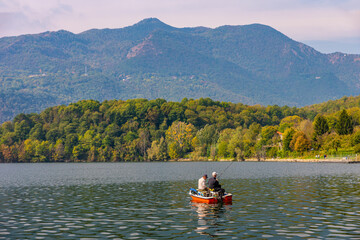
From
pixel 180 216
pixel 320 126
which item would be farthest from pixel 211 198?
pixel 320 126

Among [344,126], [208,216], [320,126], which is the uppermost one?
[320,126]

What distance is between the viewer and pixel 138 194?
5753cm

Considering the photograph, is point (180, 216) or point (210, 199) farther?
point (210, 199)

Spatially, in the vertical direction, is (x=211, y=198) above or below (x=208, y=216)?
above

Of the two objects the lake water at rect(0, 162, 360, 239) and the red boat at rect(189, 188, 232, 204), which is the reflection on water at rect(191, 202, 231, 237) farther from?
the red boat at rect(189, 188, 232, 204)

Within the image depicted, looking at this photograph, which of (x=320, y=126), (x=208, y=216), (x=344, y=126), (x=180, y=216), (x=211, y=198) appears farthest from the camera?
(x=320, y=126)

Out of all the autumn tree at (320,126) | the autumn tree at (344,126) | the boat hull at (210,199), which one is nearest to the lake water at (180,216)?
the boat hull at (210,199)

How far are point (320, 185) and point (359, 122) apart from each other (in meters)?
136

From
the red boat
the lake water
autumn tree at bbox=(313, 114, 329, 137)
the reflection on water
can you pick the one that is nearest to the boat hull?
the red boat

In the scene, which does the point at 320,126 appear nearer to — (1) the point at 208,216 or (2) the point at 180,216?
(1) the point at 208,216

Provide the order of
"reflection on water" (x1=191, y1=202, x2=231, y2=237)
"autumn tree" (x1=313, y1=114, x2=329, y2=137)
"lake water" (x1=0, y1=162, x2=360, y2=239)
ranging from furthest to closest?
"autumn tree" (x1=313, y1=114, x2=329, y2=137)
"reflection on water" (x1=191, y1=202, x2=231, y2=237)
"lake water" (x1=0, y1=162, x2=360, y2=239)

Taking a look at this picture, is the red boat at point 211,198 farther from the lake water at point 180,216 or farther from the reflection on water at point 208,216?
the lake water at point 180,216

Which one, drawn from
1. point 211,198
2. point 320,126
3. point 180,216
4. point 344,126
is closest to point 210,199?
point 211,198

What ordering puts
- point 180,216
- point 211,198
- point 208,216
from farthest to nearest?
point 211,198 < point 208,216 < point 180,216
